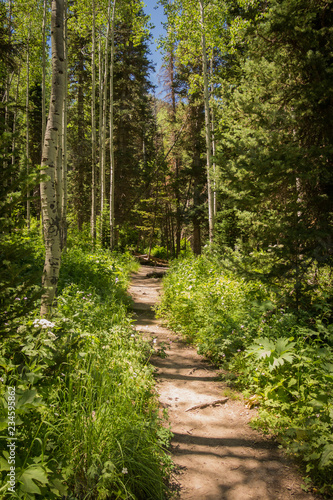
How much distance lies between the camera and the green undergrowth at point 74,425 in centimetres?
189

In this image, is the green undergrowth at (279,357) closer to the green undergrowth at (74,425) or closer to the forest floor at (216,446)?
the forest floor at (216,446)

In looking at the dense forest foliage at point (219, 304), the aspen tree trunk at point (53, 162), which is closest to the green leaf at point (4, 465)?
the dense forest foliage at point (219, 304)

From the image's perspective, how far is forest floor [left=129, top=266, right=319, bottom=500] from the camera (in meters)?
2.59

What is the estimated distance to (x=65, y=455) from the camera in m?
2.18

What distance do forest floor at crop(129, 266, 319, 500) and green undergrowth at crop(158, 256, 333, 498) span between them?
176mm

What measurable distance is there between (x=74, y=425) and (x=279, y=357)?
7.40 ft

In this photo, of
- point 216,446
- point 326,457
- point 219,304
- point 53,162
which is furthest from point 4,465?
point 219,304

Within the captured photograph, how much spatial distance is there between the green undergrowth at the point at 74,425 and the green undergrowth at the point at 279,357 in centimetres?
131

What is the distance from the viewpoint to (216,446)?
316cm

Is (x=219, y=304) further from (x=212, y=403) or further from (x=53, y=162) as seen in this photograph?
(x=53, y=162)

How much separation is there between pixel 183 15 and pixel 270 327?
1325 cm

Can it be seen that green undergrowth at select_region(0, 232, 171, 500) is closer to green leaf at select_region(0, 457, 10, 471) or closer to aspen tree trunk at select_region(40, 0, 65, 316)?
green leaf at select_region(0, 457, 10, 471)

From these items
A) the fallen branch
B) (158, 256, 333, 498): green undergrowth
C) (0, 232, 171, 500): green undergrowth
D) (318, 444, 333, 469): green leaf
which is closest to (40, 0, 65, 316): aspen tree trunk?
(0, 232, 171, 500): green undergrowth

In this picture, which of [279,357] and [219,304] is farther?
[219,304]
